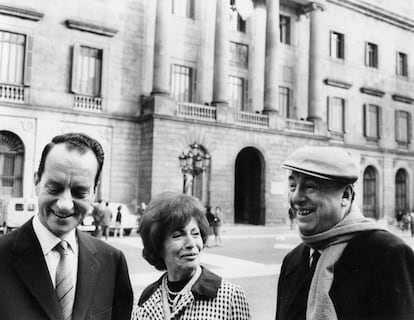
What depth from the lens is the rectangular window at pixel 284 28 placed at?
2973cm

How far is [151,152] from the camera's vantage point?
22406 millimetres

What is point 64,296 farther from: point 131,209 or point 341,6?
point 341,6

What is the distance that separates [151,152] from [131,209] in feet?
10.9

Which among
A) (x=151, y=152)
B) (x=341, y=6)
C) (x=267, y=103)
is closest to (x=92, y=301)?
(x=151, y=152)

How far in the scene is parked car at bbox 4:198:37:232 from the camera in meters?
17.4

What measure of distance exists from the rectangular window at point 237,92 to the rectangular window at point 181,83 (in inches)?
113

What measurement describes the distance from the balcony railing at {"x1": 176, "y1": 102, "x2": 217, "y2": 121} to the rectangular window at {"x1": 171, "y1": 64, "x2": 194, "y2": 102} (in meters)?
1.79

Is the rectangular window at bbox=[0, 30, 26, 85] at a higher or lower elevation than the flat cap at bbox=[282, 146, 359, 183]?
higher

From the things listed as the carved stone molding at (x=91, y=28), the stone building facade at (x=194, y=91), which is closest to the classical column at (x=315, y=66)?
the stone building facade at (x=194, y=91)

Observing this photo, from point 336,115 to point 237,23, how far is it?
393 inches

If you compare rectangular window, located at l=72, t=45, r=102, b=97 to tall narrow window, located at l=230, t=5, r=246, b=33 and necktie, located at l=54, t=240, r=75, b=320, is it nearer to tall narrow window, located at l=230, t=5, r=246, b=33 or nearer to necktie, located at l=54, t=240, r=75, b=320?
tall narrow window, located at l=230, t=5, r=246, b=33

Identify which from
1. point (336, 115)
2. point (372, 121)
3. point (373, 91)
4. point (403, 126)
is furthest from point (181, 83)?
point (403, 126)

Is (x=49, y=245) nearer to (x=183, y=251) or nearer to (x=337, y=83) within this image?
(x=183, y=251)

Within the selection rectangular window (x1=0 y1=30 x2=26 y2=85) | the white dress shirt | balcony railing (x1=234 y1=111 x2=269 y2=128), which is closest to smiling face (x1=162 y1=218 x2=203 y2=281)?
the white dress shirt
